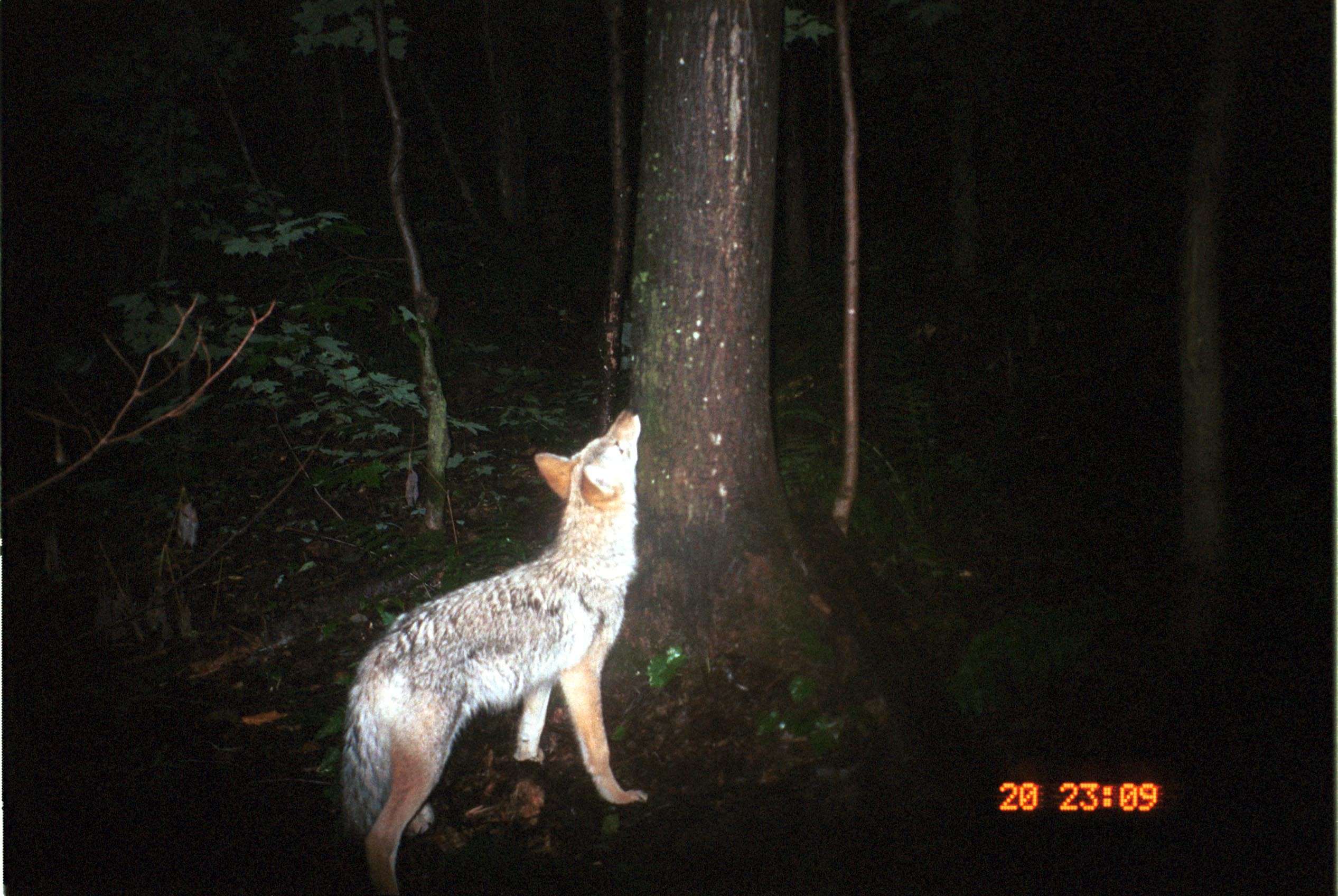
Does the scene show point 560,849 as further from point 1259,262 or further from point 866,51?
point 866,51

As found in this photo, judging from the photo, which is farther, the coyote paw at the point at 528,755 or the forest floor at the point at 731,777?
the coyote paw at the point at 528,755

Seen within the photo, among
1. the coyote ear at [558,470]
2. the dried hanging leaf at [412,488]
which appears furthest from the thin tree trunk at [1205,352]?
the dried hanging leaf at [412,488]

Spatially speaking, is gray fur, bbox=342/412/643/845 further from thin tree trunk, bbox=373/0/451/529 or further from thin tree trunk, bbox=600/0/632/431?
thin tree trunk, bbox=373/0/451/529

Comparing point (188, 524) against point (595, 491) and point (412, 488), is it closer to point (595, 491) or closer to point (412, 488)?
point (412, 488)

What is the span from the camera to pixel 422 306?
6195 mm

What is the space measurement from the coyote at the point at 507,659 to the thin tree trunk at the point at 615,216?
6.31ft

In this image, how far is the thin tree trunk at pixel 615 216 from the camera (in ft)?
20.3

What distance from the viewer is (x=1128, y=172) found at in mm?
10734

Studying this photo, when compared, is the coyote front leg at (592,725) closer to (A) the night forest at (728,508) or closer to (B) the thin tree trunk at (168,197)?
(A) the night forest at (728,508)

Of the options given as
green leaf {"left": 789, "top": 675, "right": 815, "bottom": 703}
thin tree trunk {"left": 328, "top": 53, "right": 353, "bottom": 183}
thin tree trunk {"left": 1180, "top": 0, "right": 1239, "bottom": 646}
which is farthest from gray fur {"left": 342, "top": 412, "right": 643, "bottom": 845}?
thin tree trunk {"left": 328, "top": 53, "right": 353, "bottom": 183}

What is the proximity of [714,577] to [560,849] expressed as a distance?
1.70 m

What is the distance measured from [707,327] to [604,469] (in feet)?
3.63

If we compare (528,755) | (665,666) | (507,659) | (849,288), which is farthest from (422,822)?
(849,288)

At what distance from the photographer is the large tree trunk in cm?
373
